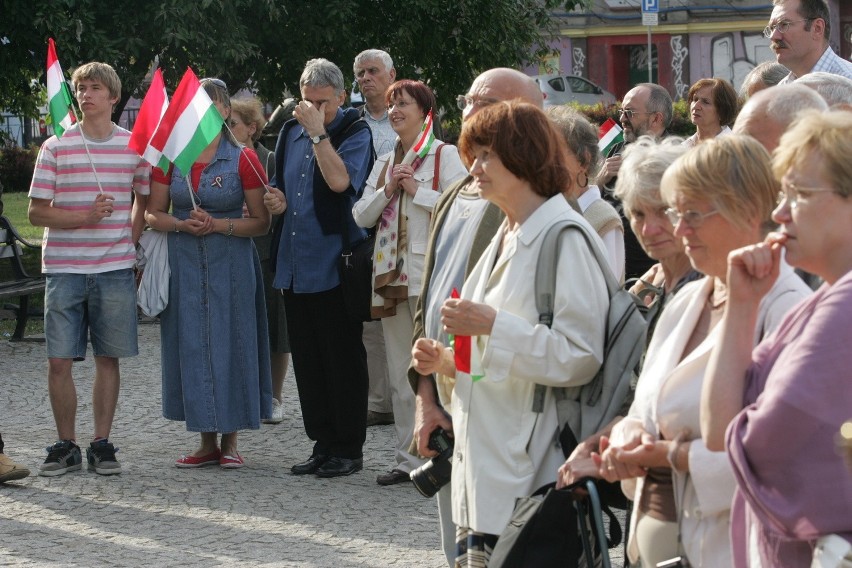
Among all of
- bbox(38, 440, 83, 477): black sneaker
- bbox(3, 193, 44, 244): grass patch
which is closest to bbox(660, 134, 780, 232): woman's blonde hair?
bbox(38, 440, 83, 477): black sneaker

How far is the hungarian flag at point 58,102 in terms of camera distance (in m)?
7.53

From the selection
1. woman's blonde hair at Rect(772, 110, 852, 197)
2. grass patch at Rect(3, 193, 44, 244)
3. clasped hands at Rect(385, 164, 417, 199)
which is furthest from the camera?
grass patch at Rect(3, 193, 44, 244)

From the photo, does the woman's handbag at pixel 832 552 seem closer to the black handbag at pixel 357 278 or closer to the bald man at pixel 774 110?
the bald man at pixel 774 110

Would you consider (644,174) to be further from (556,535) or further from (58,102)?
(58,102)

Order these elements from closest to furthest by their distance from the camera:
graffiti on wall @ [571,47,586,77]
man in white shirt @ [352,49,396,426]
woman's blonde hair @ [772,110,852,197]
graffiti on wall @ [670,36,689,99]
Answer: woman's blonde hair @ [772,110,852,197] < man in white shirt @ [352,49,396,426] < graffiti on wall @ [670,36,689,99] < graffiti on wall @ [571,47,586,77]

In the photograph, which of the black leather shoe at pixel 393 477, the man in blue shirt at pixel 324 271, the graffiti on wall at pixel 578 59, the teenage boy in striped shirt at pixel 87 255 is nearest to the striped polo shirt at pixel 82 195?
the teenage boy in striped shirt at pixel 87 255

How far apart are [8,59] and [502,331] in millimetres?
11382

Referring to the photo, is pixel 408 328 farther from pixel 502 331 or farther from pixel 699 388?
pixel 699 388

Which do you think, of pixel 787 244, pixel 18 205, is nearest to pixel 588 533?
pixel 787 244

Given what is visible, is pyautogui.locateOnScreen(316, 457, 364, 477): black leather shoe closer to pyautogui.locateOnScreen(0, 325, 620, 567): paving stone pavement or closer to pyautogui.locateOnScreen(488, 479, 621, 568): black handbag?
pyautogui.locateOnScreen(0, 325, 620, 567): paving stone pavement

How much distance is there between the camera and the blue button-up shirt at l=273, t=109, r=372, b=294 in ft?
23.4

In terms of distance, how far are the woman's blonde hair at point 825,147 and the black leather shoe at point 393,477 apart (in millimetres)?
4599

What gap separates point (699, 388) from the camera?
297cm

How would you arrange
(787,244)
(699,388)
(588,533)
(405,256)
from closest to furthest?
(787,244) < (699,388) < (588,533) < (405,256)
